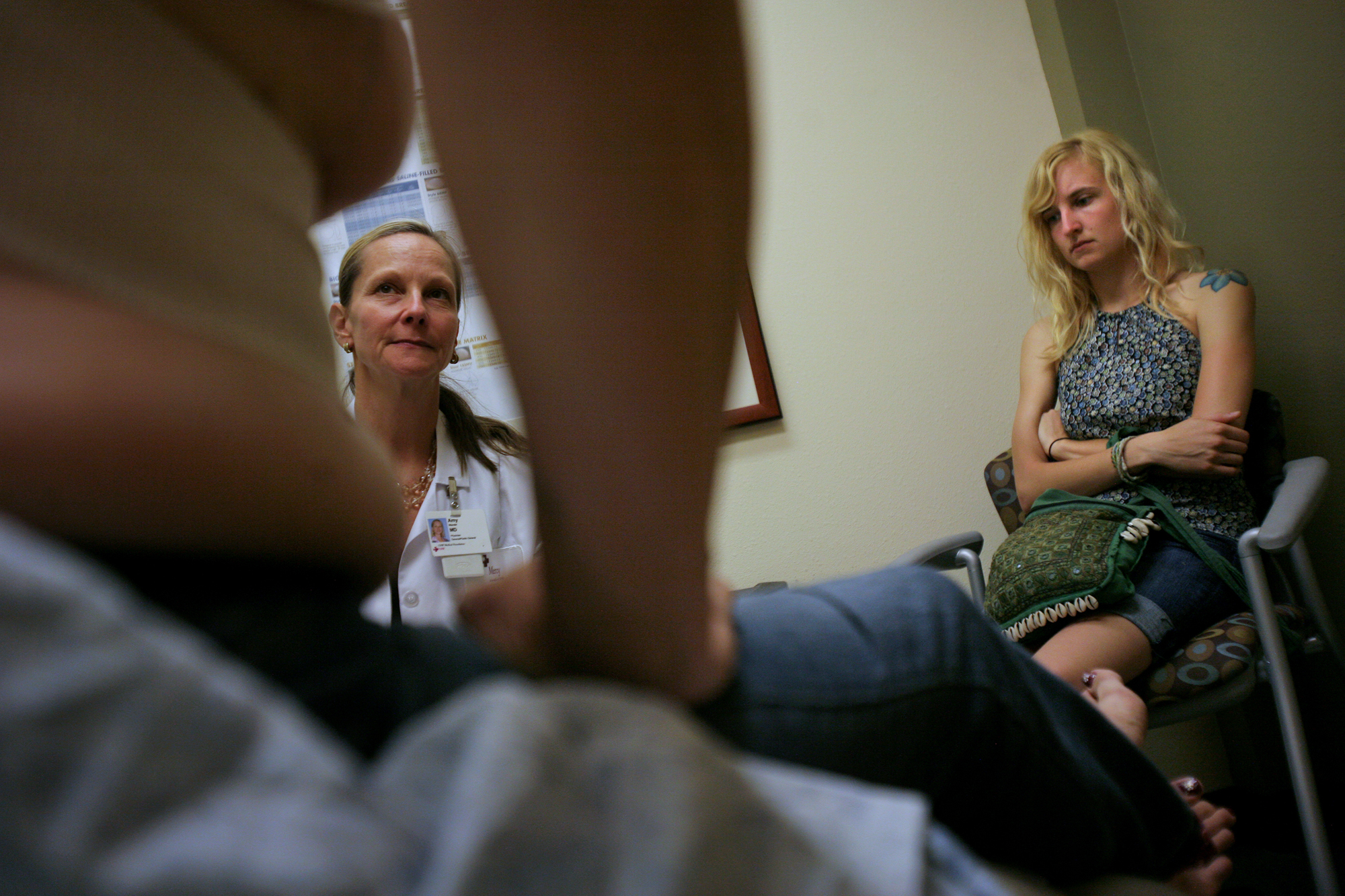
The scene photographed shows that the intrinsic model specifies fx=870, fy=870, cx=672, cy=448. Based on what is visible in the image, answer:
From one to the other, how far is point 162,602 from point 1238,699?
1703mm

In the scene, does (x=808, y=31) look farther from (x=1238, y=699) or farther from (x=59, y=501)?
(x=59, y=501)

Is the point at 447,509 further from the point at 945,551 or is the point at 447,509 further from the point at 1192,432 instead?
the point at 1192,432

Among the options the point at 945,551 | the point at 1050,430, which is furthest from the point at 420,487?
Result: the point at 1050,430

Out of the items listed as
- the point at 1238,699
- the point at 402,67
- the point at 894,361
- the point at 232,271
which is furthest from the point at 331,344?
the point at 894,361

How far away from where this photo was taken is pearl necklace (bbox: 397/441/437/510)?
1.92 metres

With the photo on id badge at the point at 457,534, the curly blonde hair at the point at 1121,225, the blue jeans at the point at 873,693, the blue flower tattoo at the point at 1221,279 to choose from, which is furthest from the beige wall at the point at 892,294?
the blue jeans at the point at 873,693

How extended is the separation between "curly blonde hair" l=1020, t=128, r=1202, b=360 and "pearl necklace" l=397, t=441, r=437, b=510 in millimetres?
1515

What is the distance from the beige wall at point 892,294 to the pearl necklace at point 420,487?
30.6 inches

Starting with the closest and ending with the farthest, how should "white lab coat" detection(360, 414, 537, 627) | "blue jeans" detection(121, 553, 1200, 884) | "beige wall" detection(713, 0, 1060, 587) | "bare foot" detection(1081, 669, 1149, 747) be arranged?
"blue jeans" detection(121, 553, 1200, 884) < "bare foot" detection(1081, 669, 1149, 747) < "white lab coat" detection(360, 414, 537, 627) < "beige wall" detection(713, 0, 1060, 587)

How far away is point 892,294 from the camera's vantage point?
239cm

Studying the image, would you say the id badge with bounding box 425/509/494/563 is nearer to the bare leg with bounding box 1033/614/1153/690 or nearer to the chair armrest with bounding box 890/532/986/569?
the chair armrest with bounding box 890/532/986/569

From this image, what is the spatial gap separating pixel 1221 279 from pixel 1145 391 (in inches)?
11.9

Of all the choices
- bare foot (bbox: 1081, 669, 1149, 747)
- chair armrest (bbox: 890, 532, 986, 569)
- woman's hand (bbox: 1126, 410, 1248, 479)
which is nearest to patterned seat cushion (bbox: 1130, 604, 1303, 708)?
woman's hand (bbox: 1126, 410, 1248, 479)

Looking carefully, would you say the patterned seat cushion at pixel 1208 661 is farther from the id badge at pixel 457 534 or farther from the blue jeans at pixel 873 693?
the id badge at pixel 457 534
